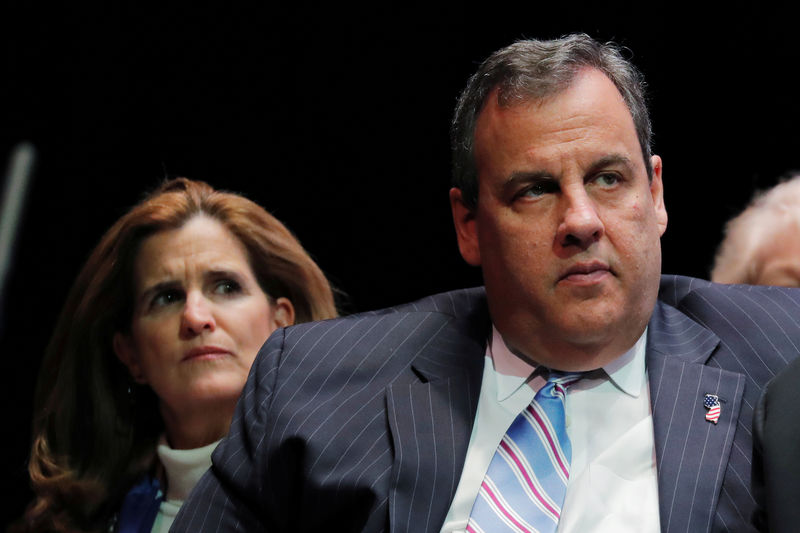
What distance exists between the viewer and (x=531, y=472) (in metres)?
1.87

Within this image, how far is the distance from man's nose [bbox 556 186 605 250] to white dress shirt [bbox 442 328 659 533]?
27 cm

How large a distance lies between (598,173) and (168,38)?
1775 mm

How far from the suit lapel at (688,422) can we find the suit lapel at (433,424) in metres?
0.36

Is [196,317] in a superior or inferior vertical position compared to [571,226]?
inferior

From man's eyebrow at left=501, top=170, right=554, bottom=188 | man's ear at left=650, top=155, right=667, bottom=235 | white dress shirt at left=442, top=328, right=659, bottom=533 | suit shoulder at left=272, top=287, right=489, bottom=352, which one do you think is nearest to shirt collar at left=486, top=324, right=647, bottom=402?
white dress shirt at left=442, top=328, right=659, bottom=533

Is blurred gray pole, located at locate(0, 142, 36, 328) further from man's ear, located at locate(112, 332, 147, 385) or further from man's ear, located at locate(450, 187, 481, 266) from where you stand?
man's ear, located at locate(112, 332, 147, 385)

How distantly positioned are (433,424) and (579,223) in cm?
48

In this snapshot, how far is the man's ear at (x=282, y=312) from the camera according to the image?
2.83m

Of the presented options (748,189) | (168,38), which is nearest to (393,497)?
(748,189)

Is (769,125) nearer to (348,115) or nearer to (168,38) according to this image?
(348,115)

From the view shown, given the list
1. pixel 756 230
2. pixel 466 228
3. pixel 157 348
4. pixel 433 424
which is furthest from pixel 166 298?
pixel 756 230

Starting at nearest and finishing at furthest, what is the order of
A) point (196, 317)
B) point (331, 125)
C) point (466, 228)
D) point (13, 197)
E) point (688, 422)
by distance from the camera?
point (13, 197), point (688, 422), point (466, 228), point (196, 317), point (331, 125)

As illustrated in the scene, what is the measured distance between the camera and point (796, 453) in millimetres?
1493

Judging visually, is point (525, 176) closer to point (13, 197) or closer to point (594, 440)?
point (594, 440)
